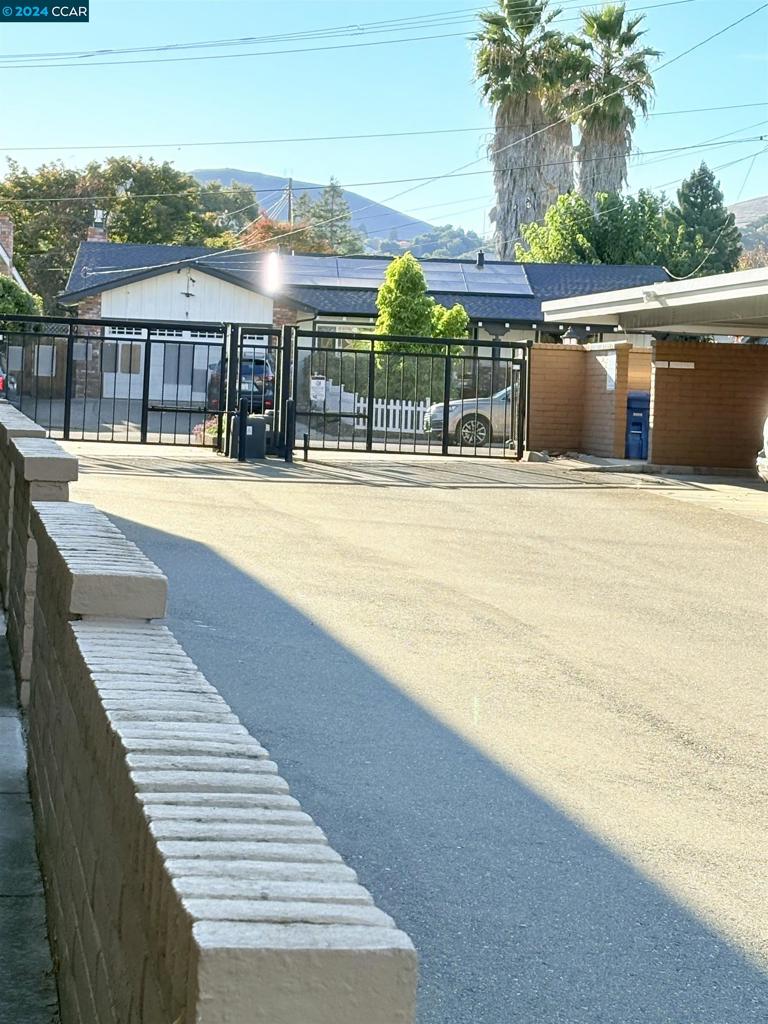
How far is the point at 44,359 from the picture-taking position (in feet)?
101

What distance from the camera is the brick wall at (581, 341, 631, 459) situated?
101ft

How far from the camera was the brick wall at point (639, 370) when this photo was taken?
105 ft

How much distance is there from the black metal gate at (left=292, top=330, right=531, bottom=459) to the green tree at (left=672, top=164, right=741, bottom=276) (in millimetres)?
49289

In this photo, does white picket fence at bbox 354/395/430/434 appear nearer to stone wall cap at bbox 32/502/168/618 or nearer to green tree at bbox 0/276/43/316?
green tree at bbox 0/276/43/316

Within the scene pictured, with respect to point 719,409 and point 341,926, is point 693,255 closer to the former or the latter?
point 719,409

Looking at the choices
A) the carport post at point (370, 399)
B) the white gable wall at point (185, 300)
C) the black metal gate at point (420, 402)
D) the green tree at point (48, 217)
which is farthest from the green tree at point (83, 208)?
the carport post at point (370, 399)

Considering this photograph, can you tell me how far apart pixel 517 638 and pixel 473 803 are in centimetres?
432

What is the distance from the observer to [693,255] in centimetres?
7350

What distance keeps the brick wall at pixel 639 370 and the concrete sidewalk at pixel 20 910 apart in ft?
86.6

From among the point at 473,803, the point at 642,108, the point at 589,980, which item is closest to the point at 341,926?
the point at 589,980

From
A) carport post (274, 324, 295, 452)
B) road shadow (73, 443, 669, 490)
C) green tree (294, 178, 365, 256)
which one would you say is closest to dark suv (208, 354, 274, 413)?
carport post (274, 324, 295, 452)

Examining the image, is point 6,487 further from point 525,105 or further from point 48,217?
point 48,217

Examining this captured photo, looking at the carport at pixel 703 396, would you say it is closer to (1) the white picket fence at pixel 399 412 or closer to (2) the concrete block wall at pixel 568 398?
(2) the concrete block wall at pixel 568 398

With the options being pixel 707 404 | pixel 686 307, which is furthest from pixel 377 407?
pixel 686 307
